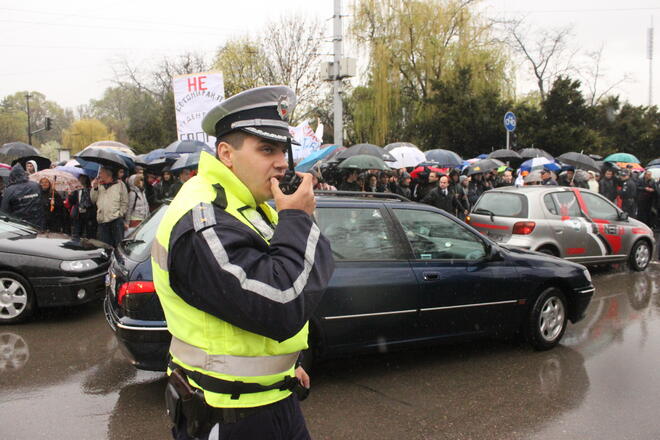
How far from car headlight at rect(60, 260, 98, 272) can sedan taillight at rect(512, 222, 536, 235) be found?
6.05 m

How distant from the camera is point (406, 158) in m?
14.7

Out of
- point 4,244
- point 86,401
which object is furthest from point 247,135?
point 4,244

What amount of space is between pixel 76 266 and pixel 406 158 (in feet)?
33.4

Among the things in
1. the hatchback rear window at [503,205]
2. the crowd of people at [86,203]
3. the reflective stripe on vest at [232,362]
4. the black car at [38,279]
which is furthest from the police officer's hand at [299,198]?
the hatchback rear window at [503,205]

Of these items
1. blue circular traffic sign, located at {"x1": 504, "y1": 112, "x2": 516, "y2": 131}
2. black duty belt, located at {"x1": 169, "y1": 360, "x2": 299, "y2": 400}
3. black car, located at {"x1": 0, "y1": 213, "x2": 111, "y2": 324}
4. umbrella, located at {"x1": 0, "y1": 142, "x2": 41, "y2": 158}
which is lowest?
black car, located at {"x1": 0, "y1": 213, "x2": 111, "y2": 324}

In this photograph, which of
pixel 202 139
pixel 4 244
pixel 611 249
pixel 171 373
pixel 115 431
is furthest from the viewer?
pixel 202 139

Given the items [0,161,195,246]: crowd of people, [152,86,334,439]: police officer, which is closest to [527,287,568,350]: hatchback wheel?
[152,86,334,439]: police officer

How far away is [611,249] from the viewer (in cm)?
918

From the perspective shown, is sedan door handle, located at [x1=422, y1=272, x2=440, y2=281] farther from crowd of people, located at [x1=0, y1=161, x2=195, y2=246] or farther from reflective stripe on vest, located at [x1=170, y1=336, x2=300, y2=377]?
crowd of people, located at [x1=0, y1=161, x2=195, y2=246]

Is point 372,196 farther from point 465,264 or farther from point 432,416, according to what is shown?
point 432,416

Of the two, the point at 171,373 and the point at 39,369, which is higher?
the point at 171,373

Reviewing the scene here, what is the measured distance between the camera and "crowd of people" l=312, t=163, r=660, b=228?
11.0 metres

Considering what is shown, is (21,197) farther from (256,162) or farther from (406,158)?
(406,158)

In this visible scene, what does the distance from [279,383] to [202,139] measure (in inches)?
360
